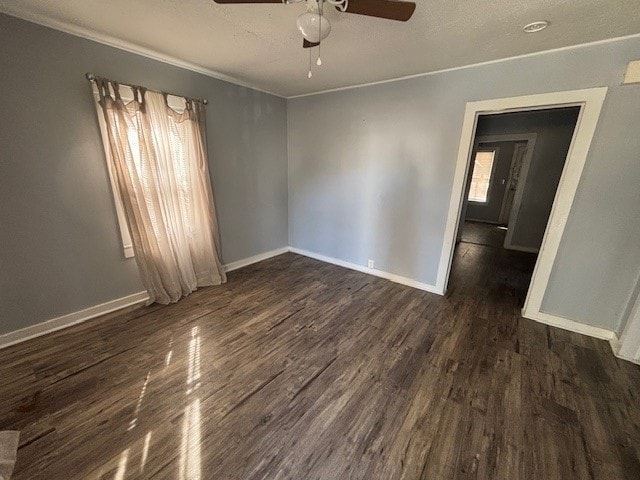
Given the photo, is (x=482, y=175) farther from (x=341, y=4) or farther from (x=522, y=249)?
(x=341, y=4)

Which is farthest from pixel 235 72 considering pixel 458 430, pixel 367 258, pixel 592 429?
pixel 592 429

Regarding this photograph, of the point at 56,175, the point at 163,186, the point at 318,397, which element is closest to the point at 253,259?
the point at 163,186

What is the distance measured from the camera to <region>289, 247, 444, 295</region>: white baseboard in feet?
10.2

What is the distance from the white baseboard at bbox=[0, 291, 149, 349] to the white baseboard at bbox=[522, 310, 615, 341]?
4009 mm

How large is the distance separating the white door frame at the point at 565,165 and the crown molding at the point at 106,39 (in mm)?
2779

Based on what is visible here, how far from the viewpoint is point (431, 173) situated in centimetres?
283

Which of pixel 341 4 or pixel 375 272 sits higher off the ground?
pixel 341 4

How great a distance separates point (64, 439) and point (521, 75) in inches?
162

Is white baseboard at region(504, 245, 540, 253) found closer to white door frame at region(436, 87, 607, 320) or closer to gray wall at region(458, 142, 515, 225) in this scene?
gray wall at region(458, 142, 515, 225)

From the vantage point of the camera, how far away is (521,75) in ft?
7.31

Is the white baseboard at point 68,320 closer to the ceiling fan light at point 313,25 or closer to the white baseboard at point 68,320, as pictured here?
the white baseboard at point 68,320

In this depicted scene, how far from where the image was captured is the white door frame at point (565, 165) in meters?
2.04

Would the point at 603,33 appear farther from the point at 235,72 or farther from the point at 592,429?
the point at 235,72

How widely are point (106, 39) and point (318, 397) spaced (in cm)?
322
